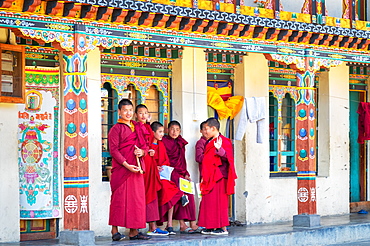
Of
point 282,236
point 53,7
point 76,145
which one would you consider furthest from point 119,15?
point 282,236

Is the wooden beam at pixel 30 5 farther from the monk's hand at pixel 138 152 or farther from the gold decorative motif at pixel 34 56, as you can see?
the monk's hand at pixel 138 152

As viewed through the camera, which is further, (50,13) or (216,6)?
(216,6)

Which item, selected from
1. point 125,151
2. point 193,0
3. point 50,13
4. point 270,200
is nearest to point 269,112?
point 270,200

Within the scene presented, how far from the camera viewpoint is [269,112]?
49.5 feet

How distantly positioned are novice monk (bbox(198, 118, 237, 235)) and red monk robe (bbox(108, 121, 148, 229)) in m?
1.30

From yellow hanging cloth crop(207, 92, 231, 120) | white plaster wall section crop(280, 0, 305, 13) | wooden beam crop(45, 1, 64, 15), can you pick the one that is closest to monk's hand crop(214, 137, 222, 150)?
yellow hanging cloth crop(207, 92, 231, 120)

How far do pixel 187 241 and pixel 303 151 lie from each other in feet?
9.95

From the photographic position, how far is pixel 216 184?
39.8 feet

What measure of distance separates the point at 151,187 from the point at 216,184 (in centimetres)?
99

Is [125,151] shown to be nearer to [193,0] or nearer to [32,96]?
[32,96]

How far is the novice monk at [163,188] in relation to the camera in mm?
12250

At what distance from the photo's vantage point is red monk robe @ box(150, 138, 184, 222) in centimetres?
1225

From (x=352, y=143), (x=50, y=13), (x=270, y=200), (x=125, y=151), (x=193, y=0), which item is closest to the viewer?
(x=50, y=13)

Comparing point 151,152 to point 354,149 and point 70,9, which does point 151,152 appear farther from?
point 354,149
